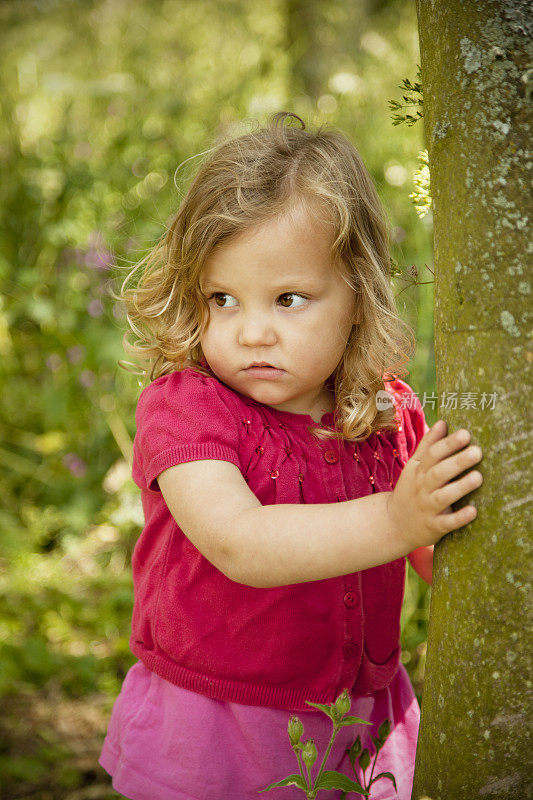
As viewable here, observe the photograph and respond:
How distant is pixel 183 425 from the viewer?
126 cm

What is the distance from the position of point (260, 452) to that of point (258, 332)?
22 cm

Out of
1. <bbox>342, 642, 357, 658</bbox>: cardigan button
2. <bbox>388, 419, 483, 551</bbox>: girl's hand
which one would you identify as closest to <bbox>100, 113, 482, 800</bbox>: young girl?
<bbox>342, 642, 357, 658</bbox>: cardigan button

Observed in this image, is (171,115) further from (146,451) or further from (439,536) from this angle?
(439,536)

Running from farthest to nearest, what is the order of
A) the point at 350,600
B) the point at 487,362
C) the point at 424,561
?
the point at 424,561 < the point at 350,600 < the point at 487,362

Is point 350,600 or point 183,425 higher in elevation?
point 183,425

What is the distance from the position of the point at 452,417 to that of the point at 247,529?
0.33 m

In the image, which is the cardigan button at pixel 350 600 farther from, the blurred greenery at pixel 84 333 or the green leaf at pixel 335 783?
the blurred greenery at pixel 84 333

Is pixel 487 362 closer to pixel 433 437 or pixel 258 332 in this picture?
pixel 433 437

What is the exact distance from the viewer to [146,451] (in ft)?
4.25

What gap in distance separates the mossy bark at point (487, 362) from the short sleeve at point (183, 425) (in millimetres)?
403

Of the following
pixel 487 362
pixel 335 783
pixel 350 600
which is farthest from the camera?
pixel 350 600

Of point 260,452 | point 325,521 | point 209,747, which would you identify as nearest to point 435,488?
point 325,521

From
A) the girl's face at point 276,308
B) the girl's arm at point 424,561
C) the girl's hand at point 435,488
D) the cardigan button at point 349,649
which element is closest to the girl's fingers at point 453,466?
the girl's hand at point 435,488

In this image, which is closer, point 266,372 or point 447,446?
point 447,446
